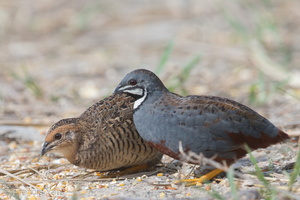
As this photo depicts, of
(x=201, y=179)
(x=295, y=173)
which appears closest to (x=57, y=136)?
(x=201, y=179)

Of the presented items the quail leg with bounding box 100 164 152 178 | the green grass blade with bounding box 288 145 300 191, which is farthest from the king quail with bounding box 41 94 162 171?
the green grass blade with bounding box 288 145 300 191

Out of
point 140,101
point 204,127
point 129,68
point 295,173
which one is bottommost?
point 295,173

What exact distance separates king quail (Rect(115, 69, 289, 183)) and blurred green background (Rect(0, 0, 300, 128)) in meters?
1.41

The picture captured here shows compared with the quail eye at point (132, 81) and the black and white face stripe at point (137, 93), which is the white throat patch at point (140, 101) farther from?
the quail eye at point (132, 81)

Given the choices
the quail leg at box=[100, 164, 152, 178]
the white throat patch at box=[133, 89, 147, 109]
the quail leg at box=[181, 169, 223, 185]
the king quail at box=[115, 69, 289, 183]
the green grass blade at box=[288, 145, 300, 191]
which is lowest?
the green grass blade at box=[288, 145, 300, 191]

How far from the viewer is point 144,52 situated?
10.3m

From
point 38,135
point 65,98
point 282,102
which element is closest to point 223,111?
point 38,135

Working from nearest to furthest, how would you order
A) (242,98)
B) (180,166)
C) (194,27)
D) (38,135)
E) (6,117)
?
→ 1. (180,166)
2. (38,135)
3. (6,117)
4. (242,98)
5. (194,27)

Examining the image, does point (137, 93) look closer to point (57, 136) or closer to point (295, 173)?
point (57, 136)

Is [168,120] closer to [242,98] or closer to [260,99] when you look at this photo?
[260,99]

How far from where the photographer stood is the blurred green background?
24.0ft

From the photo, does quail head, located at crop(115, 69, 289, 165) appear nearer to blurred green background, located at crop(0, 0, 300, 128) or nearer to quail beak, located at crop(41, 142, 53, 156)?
quail beak, located at crop(41, 142, 53, 156)

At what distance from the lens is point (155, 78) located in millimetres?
4648

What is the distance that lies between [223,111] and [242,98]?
325 cm
